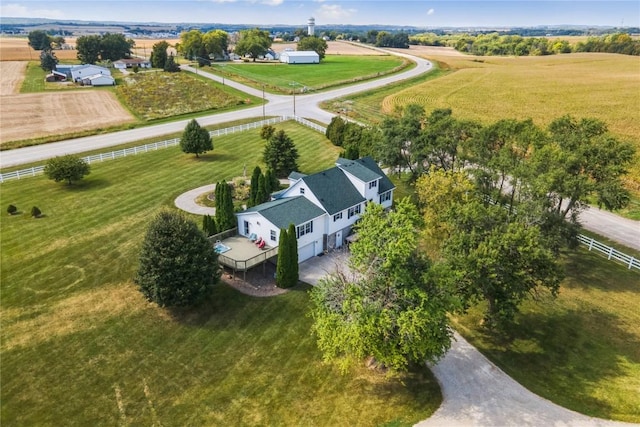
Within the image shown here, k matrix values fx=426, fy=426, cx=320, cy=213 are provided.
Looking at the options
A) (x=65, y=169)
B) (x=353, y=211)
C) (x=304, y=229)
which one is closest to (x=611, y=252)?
(x=353, y=211)

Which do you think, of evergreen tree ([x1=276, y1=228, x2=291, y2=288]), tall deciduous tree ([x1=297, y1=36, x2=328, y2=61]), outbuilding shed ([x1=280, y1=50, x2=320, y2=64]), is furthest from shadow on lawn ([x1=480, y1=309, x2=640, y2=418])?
tall deciduous tree ([x1=297, y1=36, x2=328, y2=61])

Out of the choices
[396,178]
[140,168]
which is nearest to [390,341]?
[396,178]

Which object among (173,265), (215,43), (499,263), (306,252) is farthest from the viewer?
(215,43)

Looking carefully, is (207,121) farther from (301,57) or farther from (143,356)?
(301,57)

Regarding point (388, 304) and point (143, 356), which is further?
point (143, 356)

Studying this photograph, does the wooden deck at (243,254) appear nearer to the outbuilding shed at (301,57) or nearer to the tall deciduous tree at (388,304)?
the tall deciduous tree at (388,304)

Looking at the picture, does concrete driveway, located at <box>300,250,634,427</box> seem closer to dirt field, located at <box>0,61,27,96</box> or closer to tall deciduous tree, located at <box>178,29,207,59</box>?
dirt field, located at <box>0,61,27,96</box>
